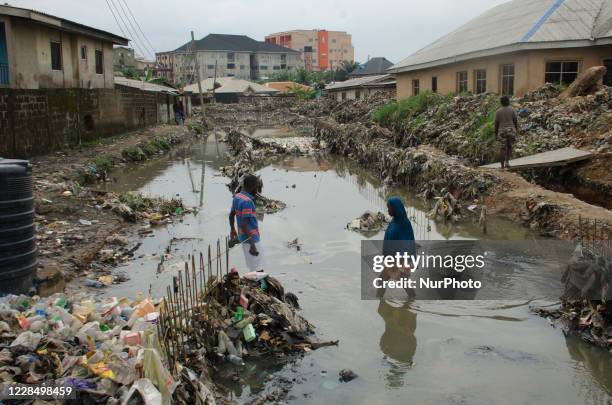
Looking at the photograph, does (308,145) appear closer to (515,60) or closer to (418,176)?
(515,60)

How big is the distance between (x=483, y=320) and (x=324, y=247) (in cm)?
351

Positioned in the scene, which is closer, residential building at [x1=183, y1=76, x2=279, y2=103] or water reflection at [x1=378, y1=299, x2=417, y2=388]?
water reflection at [x1=378, y1=299, x2=417, y2=388]

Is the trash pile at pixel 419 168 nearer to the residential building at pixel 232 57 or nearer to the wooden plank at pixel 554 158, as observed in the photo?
the wooden plank at pixel 554 158

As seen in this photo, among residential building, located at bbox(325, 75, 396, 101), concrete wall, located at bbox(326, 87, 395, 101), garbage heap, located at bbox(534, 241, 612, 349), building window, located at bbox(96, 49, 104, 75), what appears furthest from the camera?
residential building, located at bbox(325, 75, 396, 101)

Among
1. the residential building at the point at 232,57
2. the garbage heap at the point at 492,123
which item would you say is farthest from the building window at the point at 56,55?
the residential building at the point at 232,57

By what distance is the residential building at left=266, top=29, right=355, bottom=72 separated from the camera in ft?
376

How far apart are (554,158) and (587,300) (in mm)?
6691

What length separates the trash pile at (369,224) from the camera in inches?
392

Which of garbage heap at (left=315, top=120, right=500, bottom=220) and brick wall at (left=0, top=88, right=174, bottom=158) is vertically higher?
brick wall at (left=0, top=88, right=174, bottom=158)

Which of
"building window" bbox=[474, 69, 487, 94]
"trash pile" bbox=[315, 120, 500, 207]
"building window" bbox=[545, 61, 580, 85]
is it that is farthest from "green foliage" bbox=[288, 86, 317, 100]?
"building window" bbox=[545, 61, 580, 85]

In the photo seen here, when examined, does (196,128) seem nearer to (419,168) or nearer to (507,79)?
(507,79)

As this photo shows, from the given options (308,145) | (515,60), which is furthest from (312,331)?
(308,145)

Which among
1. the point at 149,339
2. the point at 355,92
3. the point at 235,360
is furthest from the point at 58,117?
the point at 355,92

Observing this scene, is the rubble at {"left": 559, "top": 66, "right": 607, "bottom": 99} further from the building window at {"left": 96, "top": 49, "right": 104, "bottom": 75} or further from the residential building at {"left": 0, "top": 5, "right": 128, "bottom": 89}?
the building window at {"left": 96, "top": 49, "right": 104, "bottom": 75}
